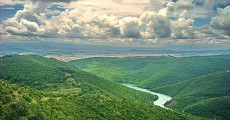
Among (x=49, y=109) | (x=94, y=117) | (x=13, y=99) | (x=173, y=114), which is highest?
(x=13, y=99)

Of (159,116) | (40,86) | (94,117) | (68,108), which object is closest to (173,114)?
(159,116)

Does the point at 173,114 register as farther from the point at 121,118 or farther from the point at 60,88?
the point at 60,88

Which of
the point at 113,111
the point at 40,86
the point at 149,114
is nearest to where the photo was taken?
the point at 113,111

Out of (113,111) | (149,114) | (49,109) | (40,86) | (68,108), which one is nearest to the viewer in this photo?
(49,109)

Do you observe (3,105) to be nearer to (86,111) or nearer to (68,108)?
(68,108)

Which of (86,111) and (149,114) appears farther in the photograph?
(149,114)

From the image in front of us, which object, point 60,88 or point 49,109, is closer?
point 49,109

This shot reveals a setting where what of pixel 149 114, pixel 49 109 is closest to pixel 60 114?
pixel 49 109

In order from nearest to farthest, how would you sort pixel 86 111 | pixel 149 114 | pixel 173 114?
pixel 86 111
pixel 149 114
pixel 173 114

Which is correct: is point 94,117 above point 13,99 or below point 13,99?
below
